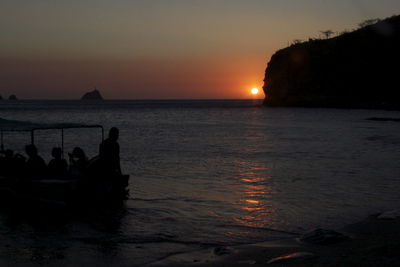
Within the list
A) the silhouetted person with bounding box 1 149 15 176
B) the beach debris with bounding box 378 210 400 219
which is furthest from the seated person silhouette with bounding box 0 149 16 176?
the beach debris with bounding box 378 210 400 219

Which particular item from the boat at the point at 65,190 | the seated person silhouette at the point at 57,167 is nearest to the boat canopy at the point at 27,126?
the boat at the point at 65,190

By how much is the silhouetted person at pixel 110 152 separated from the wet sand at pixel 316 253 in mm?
4671

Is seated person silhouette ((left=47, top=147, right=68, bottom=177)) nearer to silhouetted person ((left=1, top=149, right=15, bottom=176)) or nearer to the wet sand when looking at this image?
silhouetted person ((left=1, top=149, right=15, bottom=176))

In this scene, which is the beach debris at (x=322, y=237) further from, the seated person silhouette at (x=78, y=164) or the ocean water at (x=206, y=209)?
the seated person silhouette at (x=78, y=164)

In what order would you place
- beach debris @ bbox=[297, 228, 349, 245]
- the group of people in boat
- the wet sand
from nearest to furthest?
the wet sand, beach debris @ bbox=[297, 228, 349, 245], the group of people in boat

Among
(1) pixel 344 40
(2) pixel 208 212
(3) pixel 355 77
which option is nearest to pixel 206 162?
(2) pixel 208 212

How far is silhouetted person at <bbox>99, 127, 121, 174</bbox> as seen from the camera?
1228 cm

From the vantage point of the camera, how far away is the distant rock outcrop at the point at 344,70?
115 m

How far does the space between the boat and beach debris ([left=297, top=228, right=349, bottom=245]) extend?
17.9ft

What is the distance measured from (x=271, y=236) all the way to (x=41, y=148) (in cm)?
2239

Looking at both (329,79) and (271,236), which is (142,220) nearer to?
(271,236)

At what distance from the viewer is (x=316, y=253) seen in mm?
7930

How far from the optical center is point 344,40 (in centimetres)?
12394

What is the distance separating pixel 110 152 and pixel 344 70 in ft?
369
